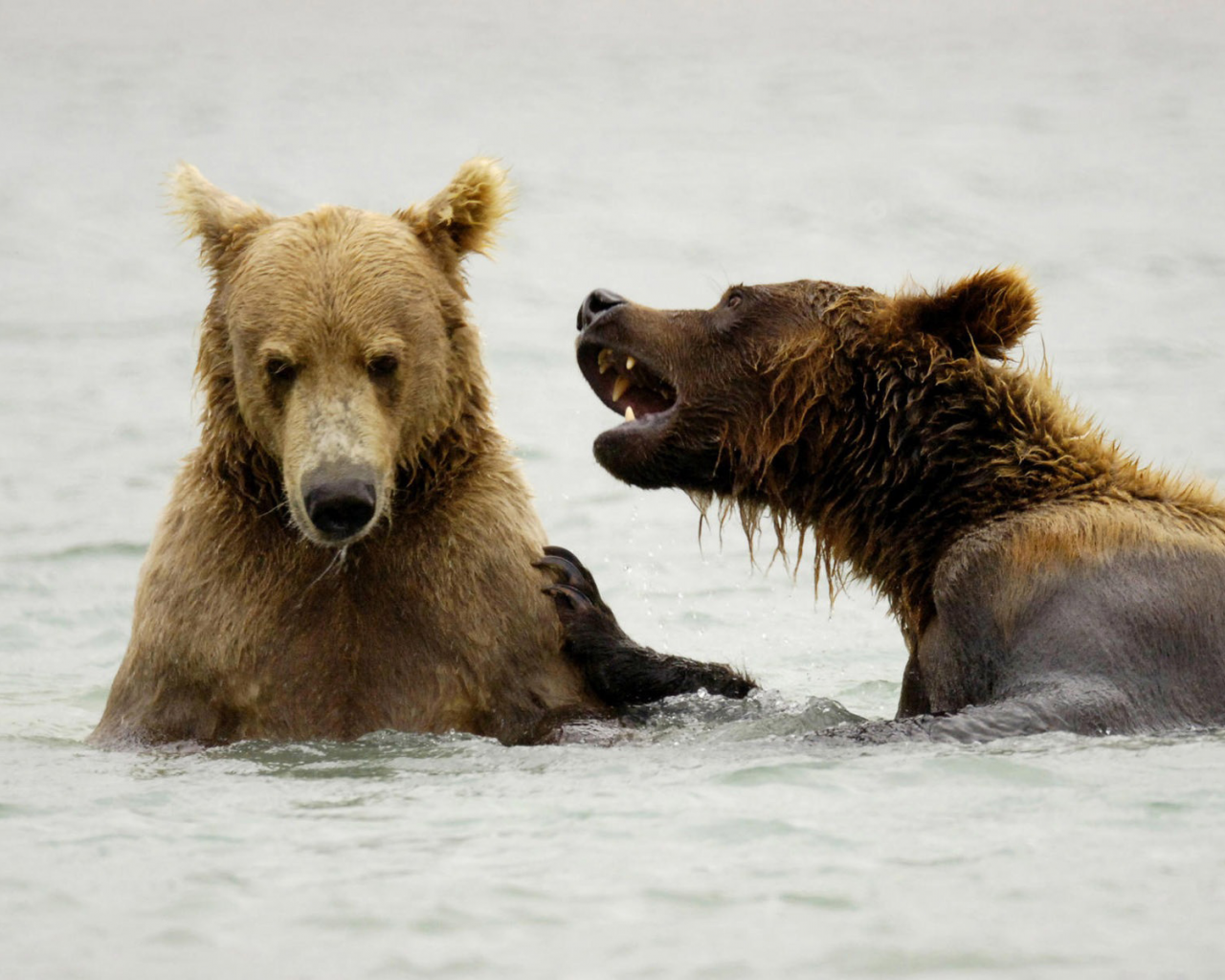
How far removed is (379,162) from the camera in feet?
83.2

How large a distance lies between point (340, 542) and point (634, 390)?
1.69m

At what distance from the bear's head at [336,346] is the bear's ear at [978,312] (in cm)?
164

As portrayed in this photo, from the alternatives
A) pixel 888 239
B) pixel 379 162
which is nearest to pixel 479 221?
pixel 888 239

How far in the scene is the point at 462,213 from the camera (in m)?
7.54

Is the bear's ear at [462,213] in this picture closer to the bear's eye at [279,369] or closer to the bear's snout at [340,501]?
the bear's eye at [279,369]

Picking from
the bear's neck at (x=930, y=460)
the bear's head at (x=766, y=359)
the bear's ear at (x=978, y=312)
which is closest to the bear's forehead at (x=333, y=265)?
the bear's head at (x=766, y=359)

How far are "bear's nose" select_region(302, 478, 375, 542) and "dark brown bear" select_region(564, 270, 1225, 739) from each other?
1105mm

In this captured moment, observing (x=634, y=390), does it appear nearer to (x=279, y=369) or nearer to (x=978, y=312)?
(x=978, y=312)

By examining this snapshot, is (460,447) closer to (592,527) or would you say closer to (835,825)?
(835,825)

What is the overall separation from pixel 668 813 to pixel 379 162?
20124mm

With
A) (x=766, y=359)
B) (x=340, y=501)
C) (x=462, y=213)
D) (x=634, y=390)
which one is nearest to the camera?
(x=340, y=501)

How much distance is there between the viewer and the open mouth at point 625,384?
7.97 metres

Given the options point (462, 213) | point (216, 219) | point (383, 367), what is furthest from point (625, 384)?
point (216, 219)

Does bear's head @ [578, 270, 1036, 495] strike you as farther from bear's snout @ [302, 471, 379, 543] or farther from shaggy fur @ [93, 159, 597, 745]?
bear's snout @ [302, 471, 379, 543]
